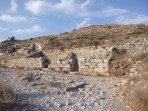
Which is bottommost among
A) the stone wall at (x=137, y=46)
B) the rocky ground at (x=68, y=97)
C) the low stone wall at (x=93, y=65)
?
the rocky ground at (x=68, y=97)

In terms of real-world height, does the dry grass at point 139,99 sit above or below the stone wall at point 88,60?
below

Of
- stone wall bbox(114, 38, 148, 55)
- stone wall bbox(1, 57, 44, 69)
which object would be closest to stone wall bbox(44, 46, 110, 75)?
stone wall bbox(114, 38, 148, 55)

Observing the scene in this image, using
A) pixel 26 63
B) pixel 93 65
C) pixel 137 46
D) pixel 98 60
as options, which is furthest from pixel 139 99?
pixel 26 63

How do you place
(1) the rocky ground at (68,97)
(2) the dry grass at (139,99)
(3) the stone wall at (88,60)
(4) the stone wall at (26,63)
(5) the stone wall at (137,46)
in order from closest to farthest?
(2) the dry grass at (139,99), (1) the rocky ground at (68,97), (5) the stone wall at (137,46), (3) the stone wall at (88,60), (4) the stone wall at (26,63)

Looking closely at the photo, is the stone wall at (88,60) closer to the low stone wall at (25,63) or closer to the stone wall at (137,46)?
the stone wall at (137,46)

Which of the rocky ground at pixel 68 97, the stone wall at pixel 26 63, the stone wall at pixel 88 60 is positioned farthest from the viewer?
the stone wall at pixel 26 63

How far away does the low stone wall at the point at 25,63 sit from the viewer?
69.6 feet

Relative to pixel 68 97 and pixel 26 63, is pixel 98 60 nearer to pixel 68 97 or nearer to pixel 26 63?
pixel 68 97

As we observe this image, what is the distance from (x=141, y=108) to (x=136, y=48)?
7.47m

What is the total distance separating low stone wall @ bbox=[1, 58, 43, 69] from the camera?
21206 millimetres

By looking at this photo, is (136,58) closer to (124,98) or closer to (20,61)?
(124,98)

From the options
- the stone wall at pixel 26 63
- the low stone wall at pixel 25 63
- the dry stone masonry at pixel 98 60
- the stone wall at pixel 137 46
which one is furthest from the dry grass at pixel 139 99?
the low stone wall at pixel 25 63

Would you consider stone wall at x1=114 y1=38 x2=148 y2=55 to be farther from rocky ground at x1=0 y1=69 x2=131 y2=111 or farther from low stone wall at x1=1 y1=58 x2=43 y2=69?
low stone wall at x1=1 y1=58 x2=43 y2=69

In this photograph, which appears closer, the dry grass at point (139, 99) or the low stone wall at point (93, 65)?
the dry grass at point (139, 99)
